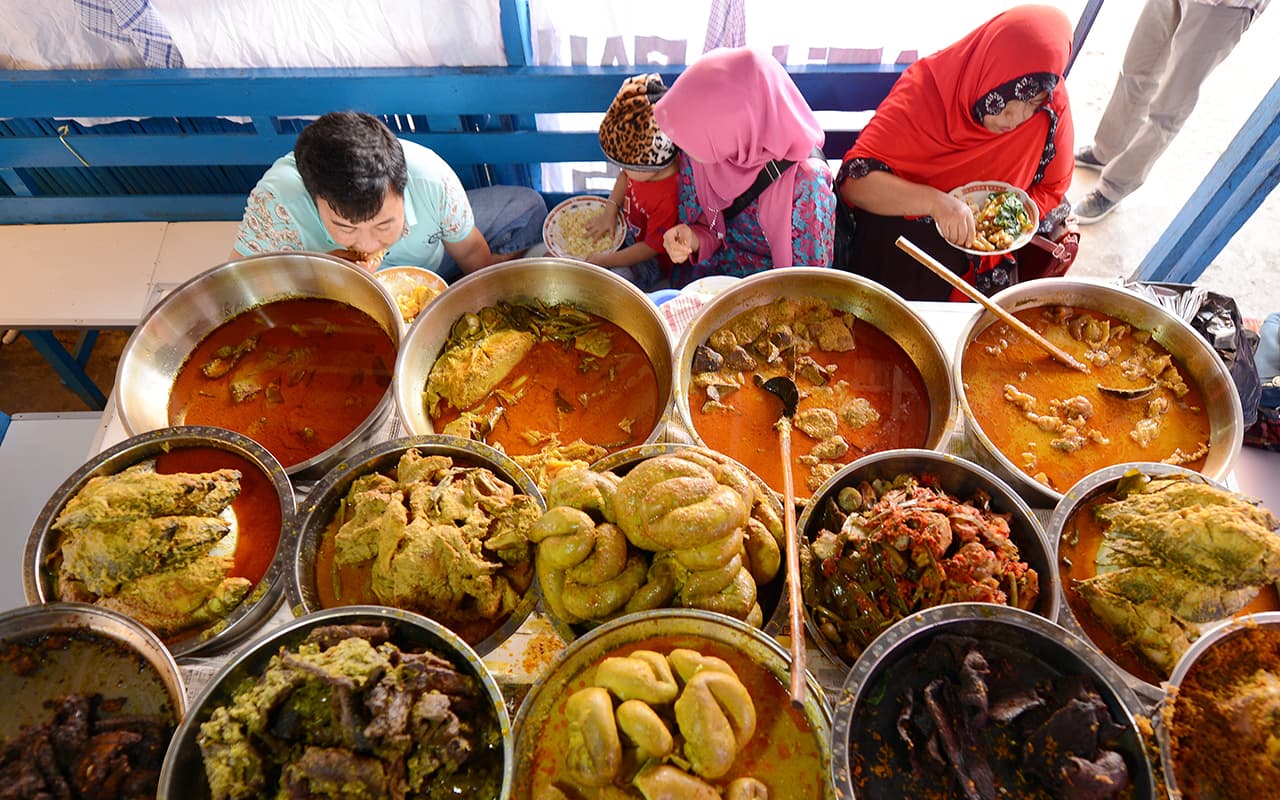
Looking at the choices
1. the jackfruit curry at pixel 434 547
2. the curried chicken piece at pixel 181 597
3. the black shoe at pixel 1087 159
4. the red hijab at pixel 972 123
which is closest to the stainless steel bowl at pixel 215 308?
the jackfruit curry at pixel 434 547

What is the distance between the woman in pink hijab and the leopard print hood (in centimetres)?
16

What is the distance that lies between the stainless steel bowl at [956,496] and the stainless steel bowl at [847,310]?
0.29 metres

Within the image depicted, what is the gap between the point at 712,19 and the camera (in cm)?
370

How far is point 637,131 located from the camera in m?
3.33

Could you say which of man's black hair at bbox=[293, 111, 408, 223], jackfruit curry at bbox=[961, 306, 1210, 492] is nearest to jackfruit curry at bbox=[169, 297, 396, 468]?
man's black hair at bbox=[293, 111, 408, 223]

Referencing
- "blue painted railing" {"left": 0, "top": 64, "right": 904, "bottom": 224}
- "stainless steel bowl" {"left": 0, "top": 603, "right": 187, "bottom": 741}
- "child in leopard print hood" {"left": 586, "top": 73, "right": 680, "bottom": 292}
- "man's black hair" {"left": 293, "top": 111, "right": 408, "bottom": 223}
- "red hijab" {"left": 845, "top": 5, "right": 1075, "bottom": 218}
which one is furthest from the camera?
"blue painted railing" {"left": 0, "top": 64, "right": 904, "bottom": 224}

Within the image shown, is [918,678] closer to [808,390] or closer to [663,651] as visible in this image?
[663,651]

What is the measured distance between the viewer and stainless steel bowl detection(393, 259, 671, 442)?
7.16 feet

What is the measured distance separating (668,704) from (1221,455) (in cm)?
194

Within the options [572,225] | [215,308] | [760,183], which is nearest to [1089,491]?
[760,183]

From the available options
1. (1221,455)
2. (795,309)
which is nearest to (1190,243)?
(1221,455)

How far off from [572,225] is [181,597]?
295 centimetres

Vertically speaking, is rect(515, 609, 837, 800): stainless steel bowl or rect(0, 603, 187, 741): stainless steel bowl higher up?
rect(515, 609, 837, 800): stainless steel bowl

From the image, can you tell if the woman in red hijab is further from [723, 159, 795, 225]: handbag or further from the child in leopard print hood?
the child in leopard print hood
